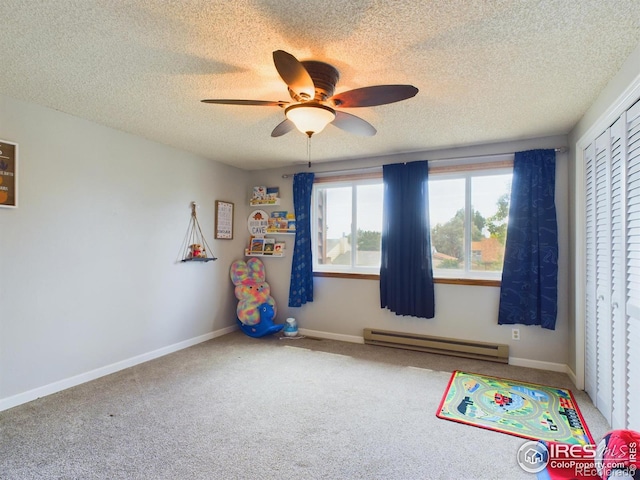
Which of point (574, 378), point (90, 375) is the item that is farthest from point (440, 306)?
point (90, 375)

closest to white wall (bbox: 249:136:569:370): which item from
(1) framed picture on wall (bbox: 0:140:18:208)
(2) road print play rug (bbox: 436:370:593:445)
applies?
(2) road print play rug (bbox: 436:370:593:445)

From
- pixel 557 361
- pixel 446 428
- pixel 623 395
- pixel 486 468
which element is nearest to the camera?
pixel 486 468

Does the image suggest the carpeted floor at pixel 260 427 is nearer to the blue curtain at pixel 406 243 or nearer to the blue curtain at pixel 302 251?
the blue curtain at pixel 406 243

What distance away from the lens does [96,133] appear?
2953 mm

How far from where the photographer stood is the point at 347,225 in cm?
430

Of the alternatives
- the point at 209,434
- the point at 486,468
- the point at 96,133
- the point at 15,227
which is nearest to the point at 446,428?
the point at 486,468

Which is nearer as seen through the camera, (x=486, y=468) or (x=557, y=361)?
(x=486, y=468)

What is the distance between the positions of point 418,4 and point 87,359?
3473 mm

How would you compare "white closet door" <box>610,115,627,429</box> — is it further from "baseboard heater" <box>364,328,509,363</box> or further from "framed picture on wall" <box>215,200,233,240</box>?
"framed picture on wall" <box>215,200,233,240</box>

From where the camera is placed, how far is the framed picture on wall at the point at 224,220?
4258 millimetres

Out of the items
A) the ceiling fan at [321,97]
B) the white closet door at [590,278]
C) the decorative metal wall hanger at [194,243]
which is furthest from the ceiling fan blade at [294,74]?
the decorative metal wall hanger at [194,243]

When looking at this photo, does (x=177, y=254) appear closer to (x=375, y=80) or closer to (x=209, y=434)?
(x=209, y=434)

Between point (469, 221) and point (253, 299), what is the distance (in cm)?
273

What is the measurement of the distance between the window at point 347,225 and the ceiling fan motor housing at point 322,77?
2.14 m
